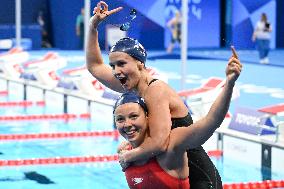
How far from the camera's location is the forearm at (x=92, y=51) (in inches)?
169

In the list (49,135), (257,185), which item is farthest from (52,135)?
(257,185)

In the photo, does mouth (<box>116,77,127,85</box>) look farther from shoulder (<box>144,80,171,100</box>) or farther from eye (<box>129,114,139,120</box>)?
eye (<box>129,114,139,120</box>)

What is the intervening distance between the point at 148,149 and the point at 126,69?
1.33 ft

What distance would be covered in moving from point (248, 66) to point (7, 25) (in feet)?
30.0

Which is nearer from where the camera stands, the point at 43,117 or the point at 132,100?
the point at 132,100

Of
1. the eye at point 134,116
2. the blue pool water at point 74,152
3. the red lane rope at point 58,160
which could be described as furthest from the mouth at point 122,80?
the red lane rope at point 58,160

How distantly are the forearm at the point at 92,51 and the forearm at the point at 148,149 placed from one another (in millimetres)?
728

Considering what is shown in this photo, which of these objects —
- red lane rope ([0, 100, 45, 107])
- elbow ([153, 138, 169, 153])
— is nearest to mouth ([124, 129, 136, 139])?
elbow ([153, 138, 169, 153])

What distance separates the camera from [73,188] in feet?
24.7

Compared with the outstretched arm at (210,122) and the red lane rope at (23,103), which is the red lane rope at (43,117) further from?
the outstretched arm at (210,122)

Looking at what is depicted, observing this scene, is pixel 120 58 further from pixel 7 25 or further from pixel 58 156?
pixel 7 25

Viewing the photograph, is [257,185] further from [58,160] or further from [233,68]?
[233,68]

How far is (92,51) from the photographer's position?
4.31 meters

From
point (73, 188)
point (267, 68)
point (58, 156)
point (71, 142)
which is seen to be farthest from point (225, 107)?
point (267, 68)
